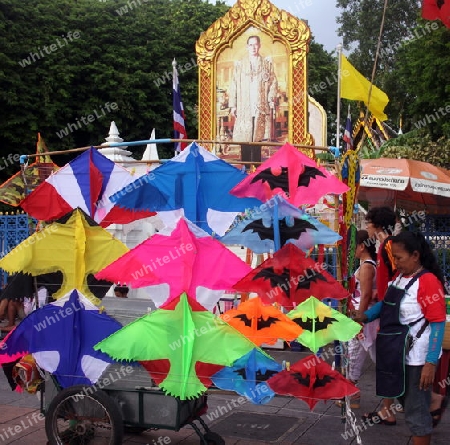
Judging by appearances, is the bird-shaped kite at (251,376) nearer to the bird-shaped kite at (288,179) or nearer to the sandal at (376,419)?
the bird-shaped kite at (288,179)

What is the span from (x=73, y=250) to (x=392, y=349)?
219cm

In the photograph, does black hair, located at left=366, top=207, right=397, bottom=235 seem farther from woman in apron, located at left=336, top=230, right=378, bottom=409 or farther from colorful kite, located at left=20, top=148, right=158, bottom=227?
colorful kite, located at left=20, top=148, right=158, bottom=227

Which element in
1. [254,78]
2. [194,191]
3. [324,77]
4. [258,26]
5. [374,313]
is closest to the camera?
[374,313]

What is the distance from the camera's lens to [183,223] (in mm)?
3879

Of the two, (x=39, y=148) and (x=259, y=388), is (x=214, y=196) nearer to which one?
(x=259, y=388)

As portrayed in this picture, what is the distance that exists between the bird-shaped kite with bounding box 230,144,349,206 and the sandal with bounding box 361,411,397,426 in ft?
6.37

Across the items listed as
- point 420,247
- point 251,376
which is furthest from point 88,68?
point 251,376

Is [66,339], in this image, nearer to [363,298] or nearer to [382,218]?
[363,298]

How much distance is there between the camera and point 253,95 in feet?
43.7

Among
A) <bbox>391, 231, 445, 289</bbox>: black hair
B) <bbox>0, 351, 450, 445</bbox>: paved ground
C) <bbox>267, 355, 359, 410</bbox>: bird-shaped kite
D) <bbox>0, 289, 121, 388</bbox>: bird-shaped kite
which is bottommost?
<bbox>0, 351, 450, 445</bbox>: paved ground

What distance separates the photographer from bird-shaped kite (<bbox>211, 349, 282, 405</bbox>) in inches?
143

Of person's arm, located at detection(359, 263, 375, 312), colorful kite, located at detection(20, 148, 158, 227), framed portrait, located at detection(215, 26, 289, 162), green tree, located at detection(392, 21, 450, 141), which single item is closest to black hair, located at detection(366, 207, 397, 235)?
person's arm, located at detection(359, 263, 375, 312)

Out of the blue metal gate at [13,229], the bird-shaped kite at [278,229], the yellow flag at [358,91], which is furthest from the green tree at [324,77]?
the bird-shaped kite at [278,229]

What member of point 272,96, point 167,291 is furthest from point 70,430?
point 272,96
